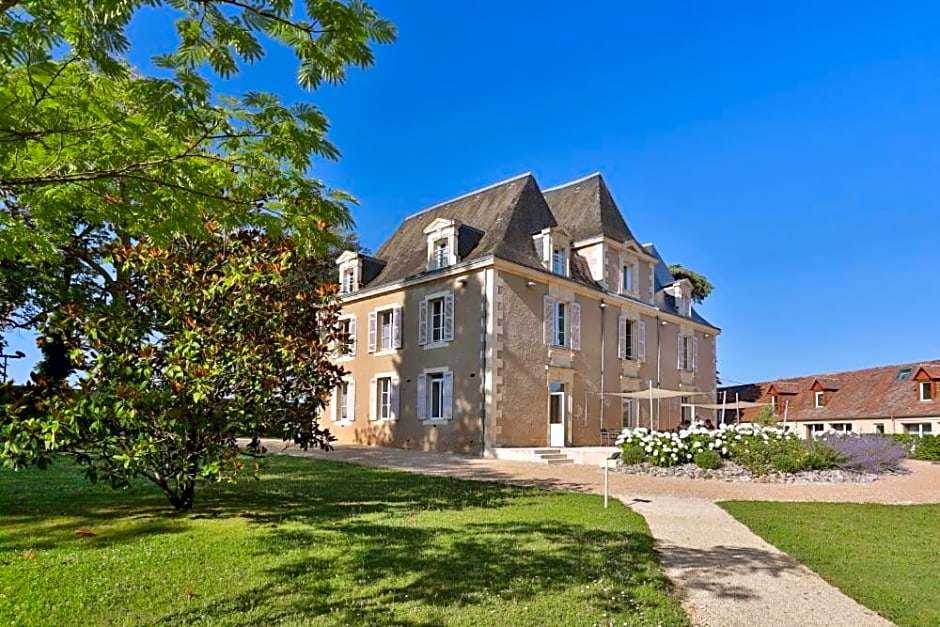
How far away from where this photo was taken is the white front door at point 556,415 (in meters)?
20.3

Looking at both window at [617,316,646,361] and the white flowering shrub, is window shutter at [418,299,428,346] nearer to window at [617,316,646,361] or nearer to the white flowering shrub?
window at [617,316,646,361]

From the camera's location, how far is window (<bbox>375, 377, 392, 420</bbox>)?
2179 centimetres

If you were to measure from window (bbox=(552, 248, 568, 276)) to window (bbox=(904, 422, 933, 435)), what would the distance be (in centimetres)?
2009

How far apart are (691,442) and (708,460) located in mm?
789

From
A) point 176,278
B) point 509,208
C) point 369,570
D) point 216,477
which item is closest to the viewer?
point 369,570

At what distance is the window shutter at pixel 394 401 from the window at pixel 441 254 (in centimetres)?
390

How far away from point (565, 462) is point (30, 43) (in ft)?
50.2

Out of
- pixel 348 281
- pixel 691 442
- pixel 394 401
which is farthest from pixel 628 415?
pixel 348 281

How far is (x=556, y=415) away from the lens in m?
20.7

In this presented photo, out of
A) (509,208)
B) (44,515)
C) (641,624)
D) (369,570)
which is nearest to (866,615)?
(641,624)

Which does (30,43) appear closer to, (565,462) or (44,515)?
(44,515)

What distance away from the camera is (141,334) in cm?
743

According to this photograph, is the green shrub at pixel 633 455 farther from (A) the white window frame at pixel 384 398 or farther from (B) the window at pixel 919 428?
(B) the window at pixel 919 428

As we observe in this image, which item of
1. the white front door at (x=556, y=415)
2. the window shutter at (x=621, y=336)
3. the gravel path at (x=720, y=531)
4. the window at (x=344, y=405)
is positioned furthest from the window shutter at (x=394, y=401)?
the window shutter at (x=621, y=336)
